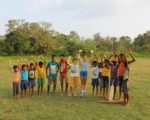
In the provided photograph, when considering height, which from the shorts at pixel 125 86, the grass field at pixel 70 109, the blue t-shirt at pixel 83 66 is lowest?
the grass field at pixel 70 109

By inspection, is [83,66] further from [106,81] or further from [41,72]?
[41,72]

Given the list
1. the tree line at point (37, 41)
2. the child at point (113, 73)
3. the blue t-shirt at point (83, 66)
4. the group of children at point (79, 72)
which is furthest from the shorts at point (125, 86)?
the tree line at point (37, 41)

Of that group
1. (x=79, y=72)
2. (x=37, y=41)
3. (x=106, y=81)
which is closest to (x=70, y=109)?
(x=106, y=81)

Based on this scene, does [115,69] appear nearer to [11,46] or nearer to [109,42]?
[11,46]

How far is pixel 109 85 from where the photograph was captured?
1410cm

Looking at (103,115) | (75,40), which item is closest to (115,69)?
(103,115)

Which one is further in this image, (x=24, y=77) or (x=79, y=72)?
(x=79, y=72)

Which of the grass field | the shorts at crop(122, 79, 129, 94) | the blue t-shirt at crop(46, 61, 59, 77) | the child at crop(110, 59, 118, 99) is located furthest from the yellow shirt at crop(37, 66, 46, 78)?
the shorts at crop(122, 79, 129, 94)

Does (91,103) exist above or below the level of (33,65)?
below

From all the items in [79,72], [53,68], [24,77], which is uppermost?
[53,68]

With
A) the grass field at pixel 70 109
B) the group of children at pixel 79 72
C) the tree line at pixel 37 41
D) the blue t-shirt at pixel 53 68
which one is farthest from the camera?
the tree line at pixel 37 41

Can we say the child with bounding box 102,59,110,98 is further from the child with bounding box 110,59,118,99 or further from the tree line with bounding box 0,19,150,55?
the tree line with bounding box 0,19,150,55

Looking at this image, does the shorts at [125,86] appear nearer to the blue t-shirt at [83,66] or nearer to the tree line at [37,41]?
the blue t-shirt at [83,66]

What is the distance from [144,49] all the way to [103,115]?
75.3 meters
